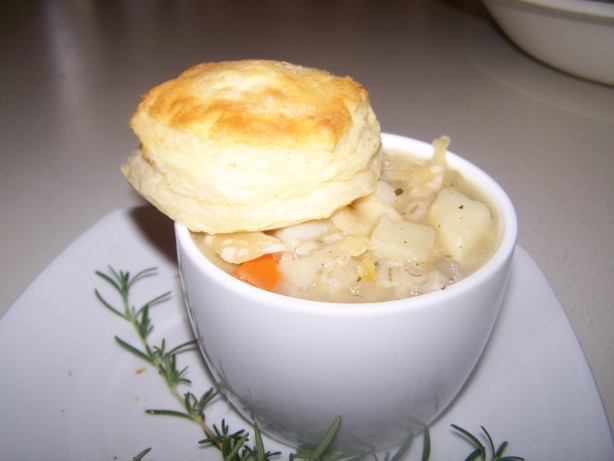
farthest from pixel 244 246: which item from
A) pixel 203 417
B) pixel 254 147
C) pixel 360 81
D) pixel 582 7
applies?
pixel 360 81

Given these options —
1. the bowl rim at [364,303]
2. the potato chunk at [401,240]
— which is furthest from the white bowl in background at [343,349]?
the potato chunk at [401,240]

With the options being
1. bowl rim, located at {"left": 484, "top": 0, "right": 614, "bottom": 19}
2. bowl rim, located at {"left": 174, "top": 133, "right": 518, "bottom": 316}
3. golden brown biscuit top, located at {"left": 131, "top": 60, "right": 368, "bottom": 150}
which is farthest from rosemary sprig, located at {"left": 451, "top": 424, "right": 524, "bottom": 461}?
bowl rim, located at {"left": 484, "top": 0, "right": 614, "bottom": 19}

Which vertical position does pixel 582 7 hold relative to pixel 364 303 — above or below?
above

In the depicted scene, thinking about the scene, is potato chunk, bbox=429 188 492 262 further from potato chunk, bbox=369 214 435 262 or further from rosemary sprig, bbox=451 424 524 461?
rosemary sprig, bbox=451 424 524 461

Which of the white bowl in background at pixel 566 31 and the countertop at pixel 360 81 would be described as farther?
the white bowl in background at pixel 566 31

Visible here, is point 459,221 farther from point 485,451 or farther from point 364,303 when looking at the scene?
point 485,451

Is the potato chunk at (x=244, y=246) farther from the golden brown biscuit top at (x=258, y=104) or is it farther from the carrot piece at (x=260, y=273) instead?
the golden brown biscuit top at (x=258, y=104)
